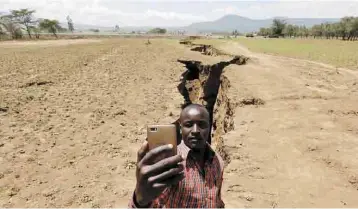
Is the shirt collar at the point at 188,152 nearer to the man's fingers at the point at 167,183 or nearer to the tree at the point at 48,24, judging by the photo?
the man's fingers at the point at 167,183

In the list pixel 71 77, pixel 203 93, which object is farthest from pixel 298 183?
pixel 71 77

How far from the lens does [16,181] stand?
6637mm

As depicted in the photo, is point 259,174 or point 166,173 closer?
point 166,173

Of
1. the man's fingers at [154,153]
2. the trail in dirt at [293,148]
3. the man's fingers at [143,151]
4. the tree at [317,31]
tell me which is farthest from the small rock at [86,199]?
the tree at [317,31]

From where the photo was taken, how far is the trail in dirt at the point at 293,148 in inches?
211

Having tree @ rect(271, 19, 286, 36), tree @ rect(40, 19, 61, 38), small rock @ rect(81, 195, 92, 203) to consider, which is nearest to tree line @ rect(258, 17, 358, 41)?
tree @ rect(271, 19, 286, 36)

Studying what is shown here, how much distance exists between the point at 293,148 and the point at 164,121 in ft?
14.9

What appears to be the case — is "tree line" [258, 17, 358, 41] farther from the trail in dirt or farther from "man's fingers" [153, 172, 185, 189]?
"man's fingers" [153, 172, 185, 189]

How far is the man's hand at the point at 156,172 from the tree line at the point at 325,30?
77619mm

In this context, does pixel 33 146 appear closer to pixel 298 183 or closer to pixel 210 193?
pixel 298 183

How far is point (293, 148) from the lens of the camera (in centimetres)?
711

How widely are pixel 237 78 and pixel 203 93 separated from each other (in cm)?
319

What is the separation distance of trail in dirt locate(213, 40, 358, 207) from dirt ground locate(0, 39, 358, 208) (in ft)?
0.06

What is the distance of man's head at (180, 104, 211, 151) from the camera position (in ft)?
7.65
